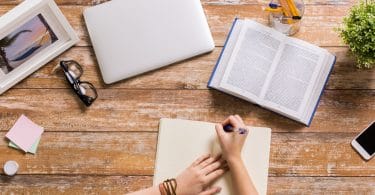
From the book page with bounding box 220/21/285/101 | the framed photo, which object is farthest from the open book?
the framed photo

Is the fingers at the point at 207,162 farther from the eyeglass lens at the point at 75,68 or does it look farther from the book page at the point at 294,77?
the eyeglass lens at the point at 75,68

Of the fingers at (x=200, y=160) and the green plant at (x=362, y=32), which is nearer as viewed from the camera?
the green plant at (x=362, y=32)

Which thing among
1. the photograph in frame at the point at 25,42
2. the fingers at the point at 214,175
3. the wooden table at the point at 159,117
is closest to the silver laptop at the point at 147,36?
the wooden table at the point at 159,117

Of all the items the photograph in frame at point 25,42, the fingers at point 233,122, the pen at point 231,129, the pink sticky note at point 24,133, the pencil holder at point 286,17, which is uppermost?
the photograph in frame at point 25,42

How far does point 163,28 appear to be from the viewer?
139 cm

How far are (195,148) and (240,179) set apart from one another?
16cm

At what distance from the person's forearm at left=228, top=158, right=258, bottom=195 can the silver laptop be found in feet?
1.16

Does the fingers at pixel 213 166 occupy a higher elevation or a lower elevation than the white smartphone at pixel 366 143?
higher

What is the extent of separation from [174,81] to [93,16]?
0.32 metres

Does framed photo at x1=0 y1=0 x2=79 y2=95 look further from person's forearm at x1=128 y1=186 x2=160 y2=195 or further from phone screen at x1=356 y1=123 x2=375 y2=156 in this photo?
phone screen at x1=356 y1=123 x2=375 y2=156

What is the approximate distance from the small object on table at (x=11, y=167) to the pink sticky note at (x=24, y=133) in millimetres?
53

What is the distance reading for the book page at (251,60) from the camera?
1374 mm

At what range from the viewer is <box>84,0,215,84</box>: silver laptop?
1.39m

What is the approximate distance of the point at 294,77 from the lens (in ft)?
4.52
